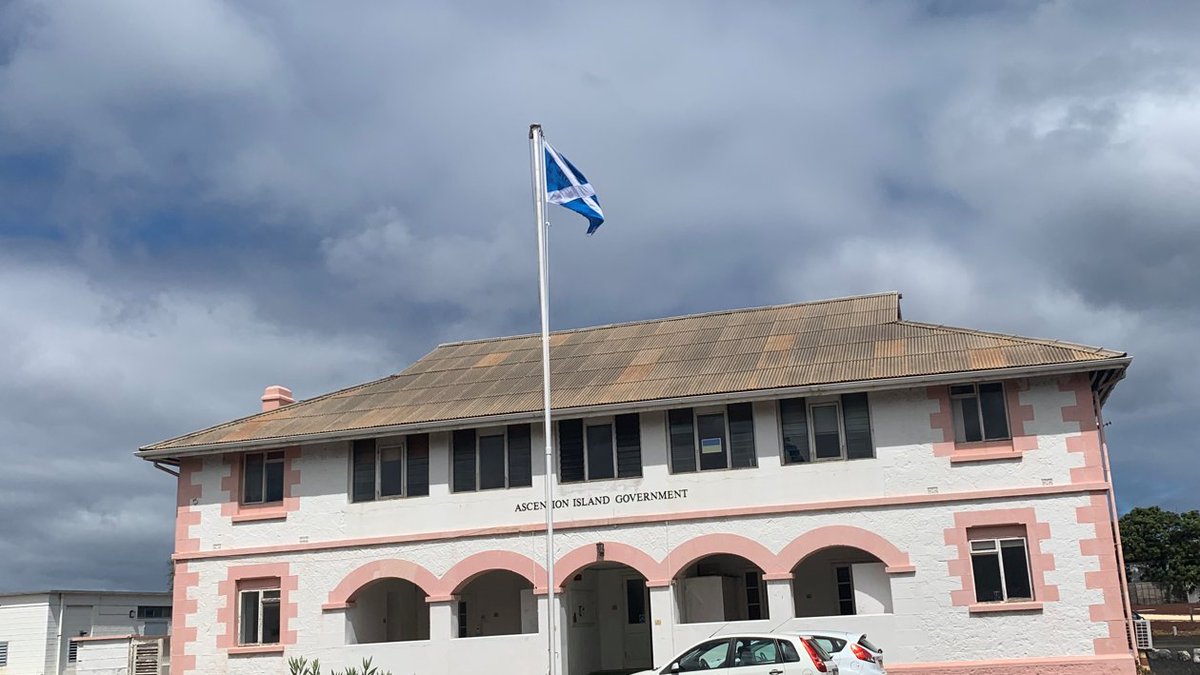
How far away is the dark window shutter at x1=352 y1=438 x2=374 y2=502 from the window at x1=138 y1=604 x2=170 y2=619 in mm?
15441

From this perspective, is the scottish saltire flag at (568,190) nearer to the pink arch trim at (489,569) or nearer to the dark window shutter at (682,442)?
the dark window shutter at (682,442)

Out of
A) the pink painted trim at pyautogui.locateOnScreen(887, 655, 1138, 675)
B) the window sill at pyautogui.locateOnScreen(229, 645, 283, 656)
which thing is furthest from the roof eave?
the pink painted trim at pyautogui.locateOnScreen(887, 655, 1138, 675)

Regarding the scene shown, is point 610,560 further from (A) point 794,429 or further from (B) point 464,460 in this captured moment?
(A) point 794,429

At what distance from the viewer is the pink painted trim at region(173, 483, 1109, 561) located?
23.1 m

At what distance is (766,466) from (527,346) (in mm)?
8397

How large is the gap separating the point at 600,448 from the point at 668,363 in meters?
2.65

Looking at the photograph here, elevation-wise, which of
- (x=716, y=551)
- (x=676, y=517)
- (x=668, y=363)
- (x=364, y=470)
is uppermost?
(x=668, y=363)

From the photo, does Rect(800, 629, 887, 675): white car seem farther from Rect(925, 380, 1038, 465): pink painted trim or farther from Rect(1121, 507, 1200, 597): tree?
Rect(1121, 507, 1200, 597): tree

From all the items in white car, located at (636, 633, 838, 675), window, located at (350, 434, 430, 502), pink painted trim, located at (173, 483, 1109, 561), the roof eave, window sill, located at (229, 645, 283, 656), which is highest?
the roof eave

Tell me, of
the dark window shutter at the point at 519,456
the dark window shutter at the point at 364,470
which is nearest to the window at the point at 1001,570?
the dark window shutter at the point at 519,456

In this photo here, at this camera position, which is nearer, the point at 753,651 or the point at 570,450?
the point at 753,651

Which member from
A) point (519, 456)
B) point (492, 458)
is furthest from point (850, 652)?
point (492, 458)

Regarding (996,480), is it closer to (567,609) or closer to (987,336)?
(987,336)

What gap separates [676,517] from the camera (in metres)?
24.9
